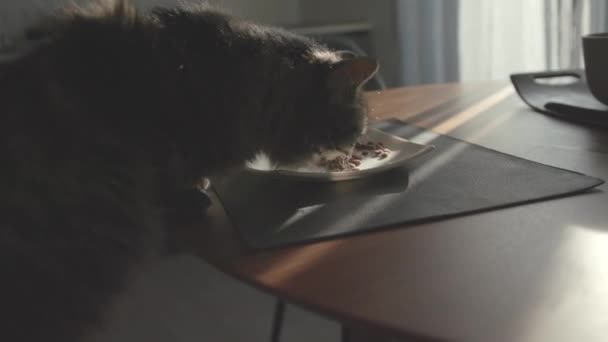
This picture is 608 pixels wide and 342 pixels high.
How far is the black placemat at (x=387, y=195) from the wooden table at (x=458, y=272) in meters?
0.02

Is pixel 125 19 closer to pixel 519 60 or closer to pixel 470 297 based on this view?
pixel 470 297

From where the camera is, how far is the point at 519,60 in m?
2.56

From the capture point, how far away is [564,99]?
116cm

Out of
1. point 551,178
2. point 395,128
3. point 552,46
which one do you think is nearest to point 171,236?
point 551,178

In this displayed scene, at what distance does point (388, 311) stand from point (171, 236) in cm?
29

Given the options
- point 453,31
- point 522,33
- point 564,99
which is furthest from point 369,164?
point 453,31

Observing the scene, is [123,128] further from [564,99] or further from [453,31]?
[453,31]

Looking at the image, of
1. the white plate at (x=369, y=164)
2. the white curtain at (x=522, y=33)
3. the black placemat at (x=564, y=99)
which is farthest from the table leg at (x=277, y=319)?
the white curtain at (x=522, y=33)

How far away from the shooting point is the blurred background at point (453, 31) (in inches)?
88.5

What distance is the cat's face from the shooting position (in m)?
0.86

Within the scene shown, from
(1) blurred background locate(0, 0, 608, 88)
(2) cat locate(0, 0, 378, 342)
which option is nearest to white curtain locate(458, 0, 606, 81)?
(1) blurred background locate(0, 0, 608, 88)

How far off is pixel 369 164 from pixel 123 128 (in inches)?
14.7

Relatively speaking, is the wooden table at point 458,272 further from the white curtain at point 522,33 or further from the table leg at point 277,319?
the white curtain at point 522,33

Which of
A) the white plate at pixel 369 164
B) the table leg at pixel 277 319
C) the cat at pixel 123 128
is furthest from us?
the table leg at pixel 277 319
